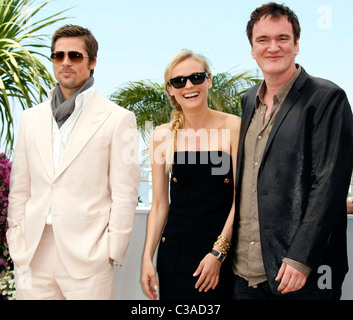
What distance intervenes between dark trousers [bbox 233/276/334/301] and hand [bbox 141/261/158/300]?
48cm

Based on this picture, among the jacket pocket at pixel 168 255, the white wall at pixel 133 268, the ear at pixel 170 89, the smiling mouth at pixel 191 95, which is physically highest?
the ear at pixel 170 89

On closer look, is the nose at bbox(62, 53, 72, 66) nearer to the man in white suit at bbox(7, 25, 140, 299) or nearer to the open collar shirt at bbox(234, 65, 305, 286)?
the man in white suit at bbox(7, 25, 140, 299)

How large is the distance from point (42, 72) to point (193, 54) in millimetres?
4159

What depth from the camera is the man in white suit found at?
231 centimetres

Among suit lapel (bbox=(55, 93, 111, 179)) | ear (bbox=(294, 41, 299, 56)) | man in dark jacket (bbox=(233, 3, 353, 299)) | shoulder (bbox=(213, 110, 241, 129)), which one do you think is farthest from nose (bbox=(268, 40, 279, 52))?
suit lapel (bbox=(55, 93, 111, 179))

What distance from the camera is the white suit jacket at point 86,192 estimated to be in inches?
91.0

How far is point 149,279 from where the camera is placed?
2.42 metres

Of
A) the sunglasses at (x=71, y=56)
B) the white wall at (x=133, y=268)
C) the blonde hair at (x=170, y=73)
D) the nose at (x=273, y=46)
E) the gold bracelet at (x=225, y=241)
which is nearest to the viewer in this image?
the nose at (x=273, y=46)

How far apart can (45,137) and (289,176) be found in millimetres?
1412

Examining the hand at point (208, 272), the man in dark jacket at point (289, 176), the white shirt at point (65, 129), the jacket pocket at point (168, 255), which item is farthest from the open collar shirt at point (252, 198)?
the white shirt at point (65, 129)

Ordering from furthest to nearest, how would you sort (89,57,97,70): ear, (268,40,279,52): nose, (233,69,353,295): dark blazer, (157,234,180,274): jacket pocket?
(89,57,97,70): ear, (157,234,180,274): jacket pocket, (268,40,279,52): nose, (233,69,353,295): dark blazer

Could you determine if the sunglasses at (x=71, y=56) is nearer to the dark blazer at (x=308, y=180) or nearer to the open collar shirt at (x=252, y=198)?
the open collar shirt at (x=252, y=198)
